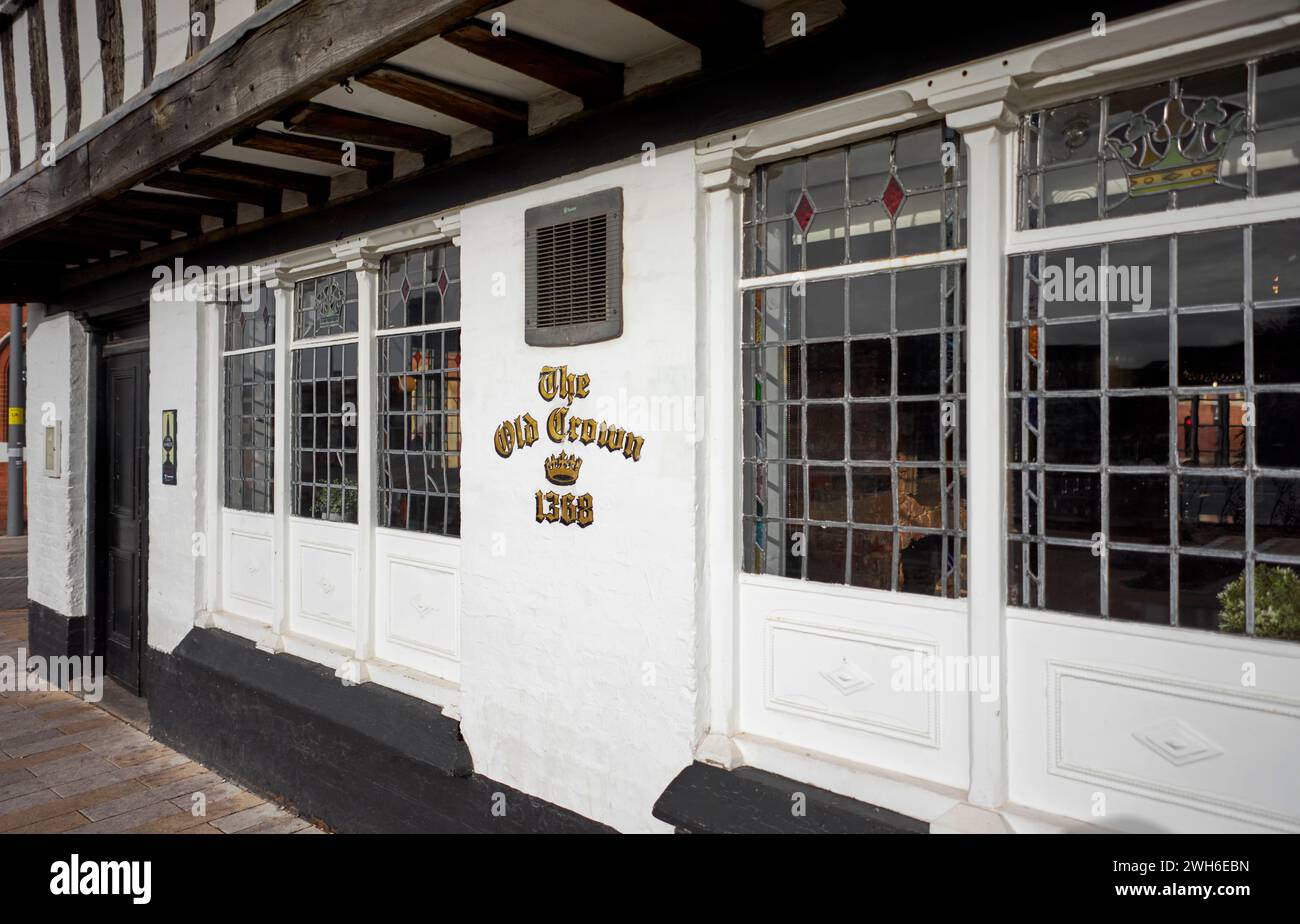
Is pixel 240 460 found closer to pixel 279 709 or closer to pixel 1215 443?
pixel 279 709

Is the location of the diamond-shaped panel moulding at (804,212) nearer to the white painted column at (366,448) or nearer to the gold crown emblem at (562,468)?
the gold crown emblem at (562,468)

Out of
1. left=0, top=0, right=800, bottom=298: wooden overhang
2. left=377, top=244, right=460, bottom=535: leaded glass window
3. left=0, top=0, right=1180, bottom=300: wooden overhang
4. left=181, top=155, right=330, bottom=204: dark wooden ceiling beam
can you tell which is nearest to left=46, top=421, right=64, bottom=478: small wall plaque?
left=0, top=0, right=800, bottom=298: wooden overhang

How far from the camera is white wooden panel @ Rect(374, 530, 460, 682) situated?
459 centimetres

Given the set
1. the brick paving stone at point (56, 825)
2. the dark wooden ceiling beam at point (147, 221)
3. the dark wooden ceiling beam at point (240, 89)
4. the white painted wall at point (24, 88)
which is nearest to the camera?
the dark wooden ceiling beam at point (240, 89)

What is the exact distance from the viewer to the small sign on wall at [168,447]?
6.40 meters

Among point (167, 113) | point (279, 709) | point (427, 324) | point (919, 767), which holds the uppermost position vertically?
point (167, 113)

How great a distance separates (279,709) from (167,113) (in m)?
3.29

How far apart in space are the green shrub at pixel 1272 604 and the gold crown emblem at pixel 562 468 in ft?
7.69

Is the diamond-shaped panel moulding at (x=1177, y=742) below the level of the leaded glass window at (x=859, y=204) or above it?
below

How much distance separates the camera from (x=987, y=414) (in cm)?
275

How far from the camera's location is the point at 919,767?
2928 mm

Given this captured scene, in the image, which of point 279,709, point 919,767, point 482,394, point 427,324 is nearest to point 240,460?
point 279,709

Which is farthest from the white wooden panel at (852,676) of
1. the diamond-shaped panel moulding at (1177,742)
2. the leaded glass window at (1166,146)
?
the leaded glass window at (1166,146)
